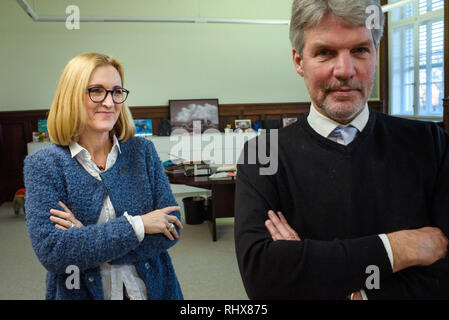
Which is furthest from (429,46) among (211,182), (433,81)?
(211,182)

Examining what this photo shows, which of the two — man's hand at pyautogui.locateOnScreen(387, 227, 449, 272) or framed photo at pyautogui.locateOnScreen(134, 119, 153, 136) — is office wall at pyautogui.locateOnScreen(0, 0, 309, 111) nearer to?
framed photo at pyautogui.locateOnScreen(134, 119, 153, 136)

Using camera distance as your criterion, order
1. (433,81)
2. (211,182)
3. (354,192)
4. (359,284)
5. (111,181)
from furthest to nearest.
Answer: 1. (433,81)
2. (211,182)
3. (111,181)
4. (354,192)
5. (359,284)

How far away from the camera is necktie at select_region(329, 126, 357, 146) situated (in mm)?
1219

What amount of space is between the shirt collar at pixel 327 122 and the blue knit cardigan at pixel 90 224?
2.54 feet

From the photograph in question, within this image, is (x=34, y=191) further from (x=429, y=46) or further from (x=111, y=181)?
(x=429, y=46)

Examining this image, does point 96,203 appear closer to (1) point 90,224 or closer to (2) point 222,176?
(1) point 90,224

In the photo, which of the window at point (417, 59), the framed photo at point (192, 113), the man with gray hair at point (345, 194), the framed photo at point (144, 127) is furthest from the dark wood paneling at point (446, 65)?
the man with gray hair at point (345, 194)

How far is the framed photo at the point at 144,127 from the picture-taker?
24.7 ft

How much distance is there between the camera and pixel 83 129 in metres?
1.60

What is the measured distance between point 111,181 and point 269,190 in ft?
2.28

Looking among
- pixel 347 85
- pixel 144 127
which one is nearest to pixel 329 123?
pixel 347 85

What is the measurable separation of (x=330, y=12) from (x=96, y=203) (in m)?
1.09

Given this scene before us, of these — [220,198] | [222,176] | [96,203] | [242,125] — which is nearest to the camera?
[96,203]

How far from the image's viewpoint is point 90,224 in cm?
154
